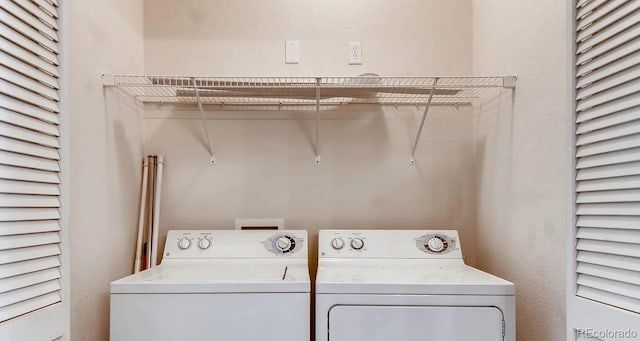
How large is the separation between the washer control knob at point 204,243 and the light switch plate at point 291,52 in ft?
3.19

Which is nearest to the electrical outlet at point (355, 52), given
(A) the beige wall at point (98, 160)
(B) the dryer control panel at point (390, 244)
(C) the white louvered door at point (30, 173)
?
(B) the dryer control panel at point (390, 244)

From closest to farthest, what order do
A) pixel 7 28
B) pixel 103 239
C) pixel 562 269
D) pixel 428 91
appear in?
pixel 7 28, pixel 562 269, pixel 103 239, pixel 428 91

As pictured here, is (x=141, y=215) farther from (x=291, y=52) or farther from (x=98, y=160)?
(x=291, y=52)

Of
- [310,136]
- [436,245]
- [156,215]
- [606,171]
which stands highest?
[310,136]

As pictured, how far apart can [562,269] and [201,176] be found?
162 cm

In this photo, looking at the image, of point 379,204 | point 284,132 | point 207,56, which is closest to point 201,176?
point 284,132

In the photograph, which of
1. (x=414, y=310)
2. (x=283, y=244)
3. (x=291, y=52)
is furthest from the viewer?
(x=291, y=52)

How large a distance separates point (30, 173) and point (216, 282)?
658mm

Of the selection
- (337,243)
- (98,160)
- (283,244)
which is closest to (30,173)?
(98,160)

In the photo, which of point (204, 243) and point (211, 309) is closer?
point (211, 309)

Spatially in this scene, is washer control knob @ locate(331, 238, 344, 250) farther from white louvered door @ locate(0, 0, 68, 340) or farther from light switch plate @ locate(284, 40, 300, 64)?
white louvered door @ locate(0, 0, 68, 340)

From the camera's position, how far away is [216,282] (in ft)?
4.68

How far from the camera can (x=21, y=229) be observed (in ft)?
3.22

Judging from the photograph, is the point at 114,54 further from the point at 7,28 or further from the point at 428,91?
the point at 428,91
